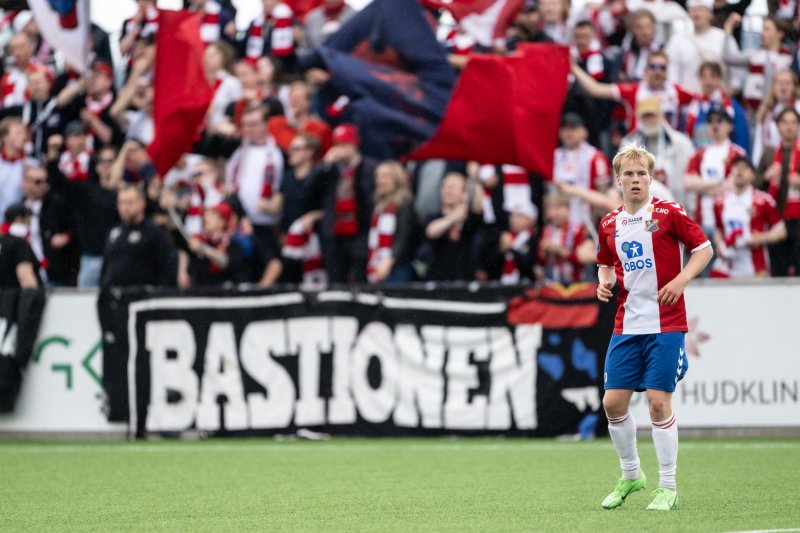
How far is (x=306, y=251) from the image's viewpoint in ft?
51.5

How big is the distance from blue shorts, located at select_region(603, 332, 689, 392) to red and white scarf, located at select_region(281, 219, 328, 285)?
24.9 feet

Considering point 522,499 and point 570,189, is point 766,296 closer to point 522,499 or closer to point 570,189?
point 570,189

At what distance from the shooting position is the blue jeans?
16.4 m

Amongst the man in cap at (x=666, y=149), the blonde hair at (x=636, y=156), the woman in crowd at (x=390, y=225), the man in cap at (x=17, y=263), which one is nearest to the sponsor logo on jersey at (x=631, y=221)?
the blonde hair at (x=636, y=156)

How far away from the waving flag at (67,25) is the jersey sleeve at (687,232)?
35.6 ft

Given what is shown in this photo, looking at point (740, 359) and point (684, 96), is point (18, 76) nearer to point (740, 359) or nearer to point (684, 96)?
point (684, 96)

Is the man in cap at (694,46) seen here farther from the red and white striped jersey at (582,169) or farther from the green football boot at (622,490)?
the green football boot at (622,490)

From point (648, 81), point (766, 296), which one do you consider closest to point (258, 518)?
point (766, 296)

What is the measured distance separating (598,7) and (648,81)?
256 centimetres

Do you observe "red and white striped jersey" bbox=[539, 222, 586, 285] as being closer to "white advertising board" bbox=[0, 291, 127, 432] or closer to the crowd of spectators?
the crowd of spectators

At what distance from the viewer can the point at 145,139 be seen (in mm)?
18219

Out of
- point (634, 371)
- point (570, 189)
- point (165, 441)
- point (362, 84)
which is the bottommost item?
point (165, 441)

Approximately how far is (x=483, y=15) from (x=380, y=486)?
664 cm

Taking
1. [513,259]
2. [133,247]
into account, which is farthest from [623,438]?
[133,247]
